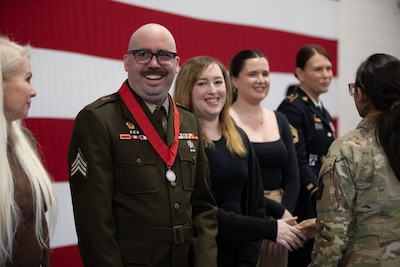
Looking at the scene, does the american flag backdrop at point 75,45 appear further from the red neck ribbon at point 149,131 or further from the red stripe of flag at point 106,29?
the red neck ribbon at point 149,131

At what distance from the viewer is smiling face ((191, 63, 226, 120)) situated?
244 centimetres

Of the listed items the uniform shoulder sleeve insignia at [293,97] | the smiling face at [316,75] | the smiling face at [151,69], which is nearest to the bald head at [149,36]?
the smiling face at [151,69]

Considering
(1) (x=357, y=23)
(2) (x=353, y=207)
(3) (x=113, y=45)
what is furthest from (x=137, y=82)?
(1) (x=357, y=23)

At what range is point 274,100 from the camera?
449 cm

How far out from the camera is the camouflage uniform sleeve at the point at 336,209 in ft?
6.02

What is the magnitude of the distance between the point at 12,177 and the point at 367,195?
1.09 m

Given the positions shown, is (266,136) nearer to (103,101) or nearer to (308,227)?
(308,227)

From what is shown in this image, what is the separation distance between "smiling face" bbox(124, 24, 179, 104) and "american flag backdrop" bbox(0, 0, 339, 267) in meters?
1.02

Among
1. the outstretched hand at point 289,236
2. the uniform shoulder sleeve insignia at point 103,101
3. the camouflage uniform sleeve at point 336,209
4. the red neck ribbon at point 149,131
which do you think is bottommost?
the outstretched hand at point 289,236

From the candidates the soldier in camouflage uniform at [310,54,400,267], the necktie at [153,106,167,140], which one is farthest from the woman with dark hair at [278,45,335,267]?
the necktie at [153,106,167,140]

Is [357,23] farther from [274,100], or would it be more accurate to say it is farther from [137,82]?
[137,82]

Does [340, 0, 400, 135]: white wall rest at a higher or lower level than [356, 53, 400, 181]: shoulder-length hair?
higher

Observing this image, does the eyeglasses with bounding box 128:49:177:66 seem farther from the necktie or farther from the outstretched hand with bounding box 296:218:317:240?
the outstretched hand with bounding box 296:218:317:240

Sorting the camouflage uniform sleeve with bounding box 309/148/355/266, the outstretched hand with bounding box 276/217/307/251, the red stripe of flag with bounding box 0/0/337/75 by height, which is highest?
the red stripe of flag with bounding box 0/0/337/75
